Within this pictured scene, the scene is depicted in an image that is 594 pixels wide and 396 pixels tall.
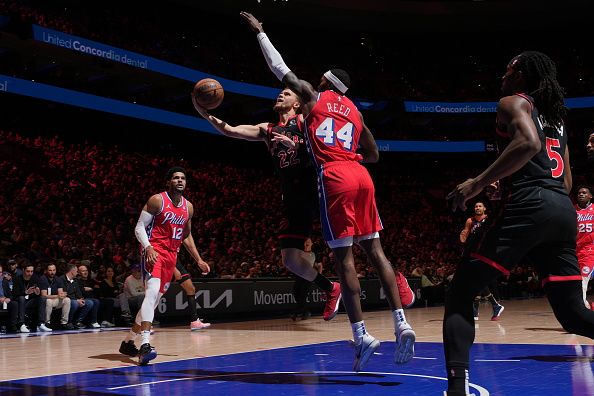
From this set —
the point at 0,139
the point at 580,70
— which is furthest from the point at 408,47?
the point at 0,139

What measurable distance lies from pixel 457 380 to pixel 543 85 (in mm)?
1593

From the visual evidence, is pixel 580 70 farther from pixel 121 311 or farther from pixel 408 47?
pixel 121 311

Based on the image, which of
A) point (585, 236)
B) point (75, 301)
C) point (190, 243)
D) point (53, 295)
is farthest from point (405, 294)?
point (75, 301)

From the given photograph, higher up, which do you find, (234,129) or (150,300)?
(234,129)

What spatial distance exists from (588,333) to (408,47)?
3163cm

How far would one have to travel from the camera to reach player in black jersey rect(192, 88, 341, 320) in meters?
6.86

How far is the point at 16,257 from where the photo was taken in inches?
488

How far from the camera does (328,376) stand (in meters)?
5.29

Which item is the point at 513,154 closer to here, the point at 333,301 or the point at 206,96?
the point at 333,301

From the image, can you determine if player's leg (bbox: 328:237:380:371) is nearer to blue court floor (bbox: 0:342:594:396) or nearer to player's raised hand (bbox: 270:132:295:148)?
blue court floor (bbox: 0:342:594:396)

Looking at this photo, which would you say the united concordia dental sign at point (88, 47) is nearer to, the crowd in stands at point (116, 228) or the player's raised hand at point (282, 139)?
the crowd in stands at point (116, 228)

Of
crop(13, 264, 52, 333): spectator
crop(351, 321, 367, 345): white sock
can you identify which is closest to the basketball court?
crop(351, 321, 367, 345): white sock

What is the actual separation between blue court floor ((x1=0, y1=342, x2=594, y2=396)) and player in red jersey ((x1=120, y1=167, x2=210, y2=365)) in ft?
1.66

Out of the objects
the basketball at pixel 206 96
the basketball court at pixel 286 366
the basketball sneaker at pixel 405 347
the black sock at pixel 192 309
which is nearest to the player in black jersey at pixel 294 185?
the basketball at pixel 206 96
